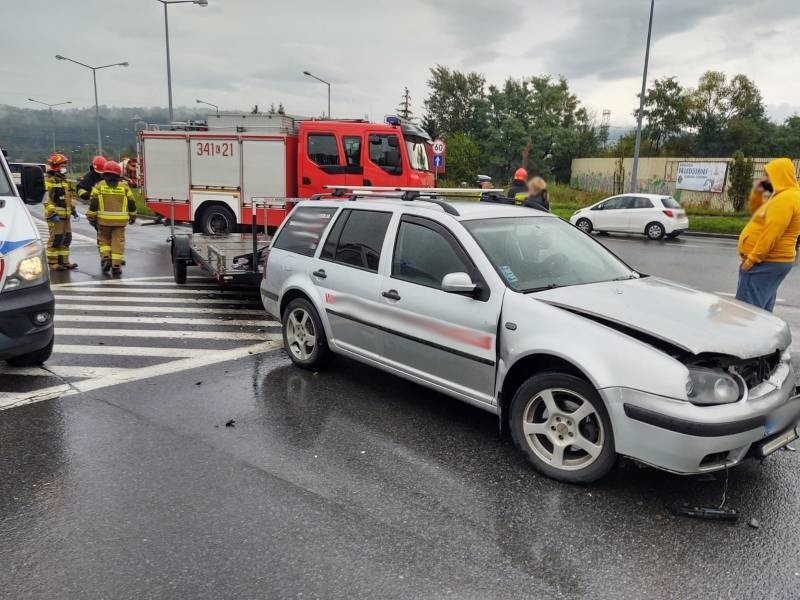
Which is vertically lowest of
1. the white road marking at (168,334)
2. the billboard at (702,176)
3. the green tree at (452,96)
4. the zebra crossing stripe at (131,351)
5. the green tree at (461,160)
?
the zebra crossing stripe at (131,351)

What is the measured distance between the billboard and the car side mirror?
27.9m

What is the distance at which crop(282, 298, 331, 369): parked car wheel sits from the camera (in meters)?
5.34

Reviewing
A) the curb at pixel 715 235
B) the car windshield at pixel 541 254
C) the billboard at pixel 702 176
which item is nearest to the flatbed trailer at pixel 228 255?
the car windshield at pixel 541 254

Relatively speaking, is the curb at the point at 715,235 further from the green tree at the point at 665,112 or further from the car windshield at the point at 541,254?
the green tree at the point at 665,112

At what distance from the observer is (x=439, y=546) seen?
116 inches

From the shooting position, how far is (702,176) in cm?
2864

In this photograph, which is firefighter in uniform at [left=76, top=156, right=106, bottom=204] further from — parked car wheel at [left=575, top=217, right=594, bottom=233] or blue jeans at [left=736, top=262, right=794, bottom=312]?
parked car wheel at [left=575, top=217, right=594, bottom=233]

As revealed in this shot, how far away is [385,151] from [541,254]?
375 inches

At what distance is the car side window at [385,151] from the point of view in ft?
43.8

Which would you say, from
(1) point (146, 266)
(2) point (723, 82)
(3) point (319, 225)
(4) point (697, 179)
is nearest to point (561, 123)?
(2) point (723, 82)

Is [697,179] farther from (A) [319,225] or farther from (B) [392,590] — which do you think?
(B) [392,590]

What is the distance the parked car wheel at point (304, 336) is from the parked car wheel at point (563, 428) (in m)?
2.14

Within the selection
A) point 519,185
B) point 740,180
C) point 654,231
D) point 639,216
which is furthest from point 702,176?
point 519,185

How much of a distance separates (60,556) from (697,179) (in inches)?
1220
